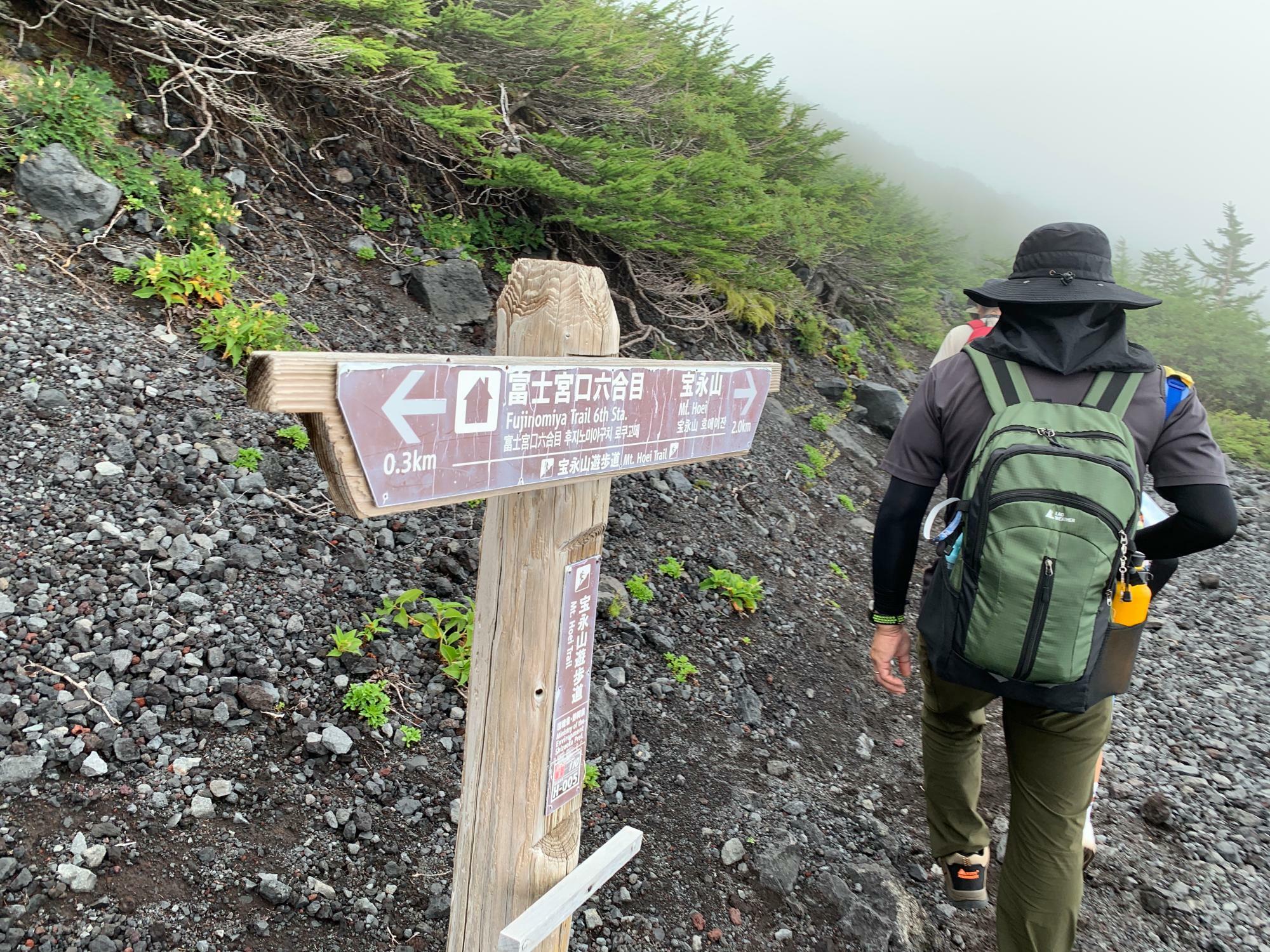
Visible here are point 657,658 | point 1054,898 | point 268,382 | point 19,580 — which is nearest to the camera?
point 268,382

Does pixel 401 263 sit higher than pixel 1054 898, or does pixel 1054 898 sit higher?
pixel 401 263

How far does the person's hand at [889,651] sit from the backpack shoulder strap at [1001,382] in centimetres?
81

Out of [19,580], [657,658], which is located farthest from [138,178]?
[657,658]

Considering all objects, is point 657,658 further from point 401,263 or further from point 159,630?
point 401,263

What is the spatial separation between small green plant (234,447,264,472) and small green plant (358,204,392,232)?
266 cm

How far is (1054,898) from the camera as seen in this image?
2.35 metres

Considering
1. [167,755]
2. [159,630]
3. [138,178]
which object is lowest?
[167,755]

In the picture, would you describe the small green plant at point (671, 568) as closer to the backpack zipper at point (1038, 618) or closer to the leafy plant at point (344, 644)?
the leafy plant at point (344, 644)

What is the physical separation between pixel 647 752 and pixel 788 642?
164cm

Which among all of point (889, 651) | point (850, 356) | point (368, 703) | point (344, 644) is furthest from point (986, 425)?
point (850, 356)

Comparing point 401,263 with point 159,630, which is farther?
point 401,263

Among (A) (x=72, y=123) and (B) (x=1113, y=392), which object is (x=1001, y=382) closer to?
(B) (x=1113, y=392)

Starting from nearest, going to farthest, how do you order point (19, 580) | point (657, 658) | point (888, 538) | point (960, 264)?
1. point (888, 538)
2. point (19, 580)
3. point (657, 658)
4. point (960, 264)

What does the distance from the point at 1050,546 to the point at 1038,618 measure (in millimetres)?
195
